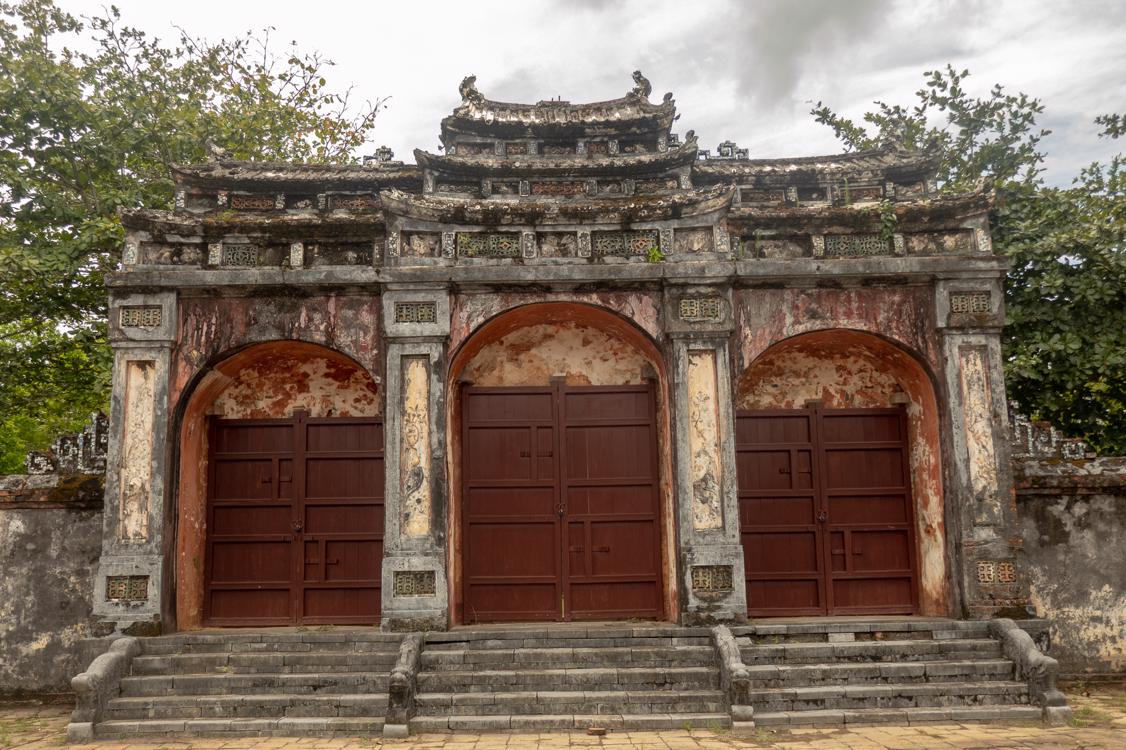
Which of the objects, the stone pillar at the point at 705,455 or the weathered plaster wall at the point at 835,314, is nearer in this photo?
the stone pillar at the point at 705,455

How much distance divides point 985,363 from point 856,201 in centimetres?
314

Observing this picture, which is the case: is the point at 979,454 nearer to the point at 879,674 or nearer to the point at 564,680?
the point at 879,674

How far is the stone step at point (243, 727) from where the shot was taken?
721 cm

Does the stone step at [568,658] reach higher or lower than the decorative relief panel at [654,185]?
lower

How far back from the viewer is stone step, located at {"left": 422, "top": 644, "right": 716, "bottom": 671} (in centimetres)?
789

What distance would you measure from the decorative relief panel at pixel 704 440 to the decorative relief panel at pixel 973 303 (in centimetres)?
274

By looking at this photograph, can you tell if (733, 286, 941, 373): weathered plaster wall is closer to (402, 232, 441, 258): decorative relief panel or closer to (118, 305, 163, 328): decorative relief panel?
(402, 232, 441, 258): decorative relief panel

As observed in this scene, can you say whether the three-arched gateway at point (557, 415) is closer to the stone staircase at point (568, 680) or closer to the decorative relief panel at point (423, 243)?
the decorative relief panel at point (423, 243)

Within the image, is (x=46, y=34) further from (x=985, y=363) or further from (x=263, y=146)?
(x=985, y=363)

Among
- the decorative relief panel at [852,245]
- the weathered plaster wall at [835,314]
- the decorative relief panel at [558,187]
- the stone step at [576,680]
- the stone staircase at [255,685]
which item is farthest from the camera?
the decorative relief panel at [558,187]

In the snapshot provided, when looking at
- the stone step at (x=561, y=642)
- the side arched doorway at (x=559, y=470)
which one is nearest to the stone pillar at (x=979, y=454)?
the stone step at (x=561, y=642)

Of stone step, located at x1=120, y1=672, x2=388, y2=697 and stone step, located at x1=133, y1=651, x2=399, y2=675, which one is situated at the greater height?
stone step, located at x1=133, y1=651, x2=399, y2=675

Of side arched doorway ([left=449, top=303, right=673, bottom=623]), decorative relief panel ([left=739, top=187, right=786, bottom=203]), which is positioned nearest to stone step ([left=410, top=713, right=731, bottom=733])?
side arched doorway ([left=449, top=303, right=673, bottom=623])

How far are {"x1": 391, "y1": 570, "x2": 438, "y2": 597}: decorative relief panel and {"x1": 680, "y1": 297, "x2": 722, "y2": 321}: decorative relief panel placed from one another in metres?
3.80
